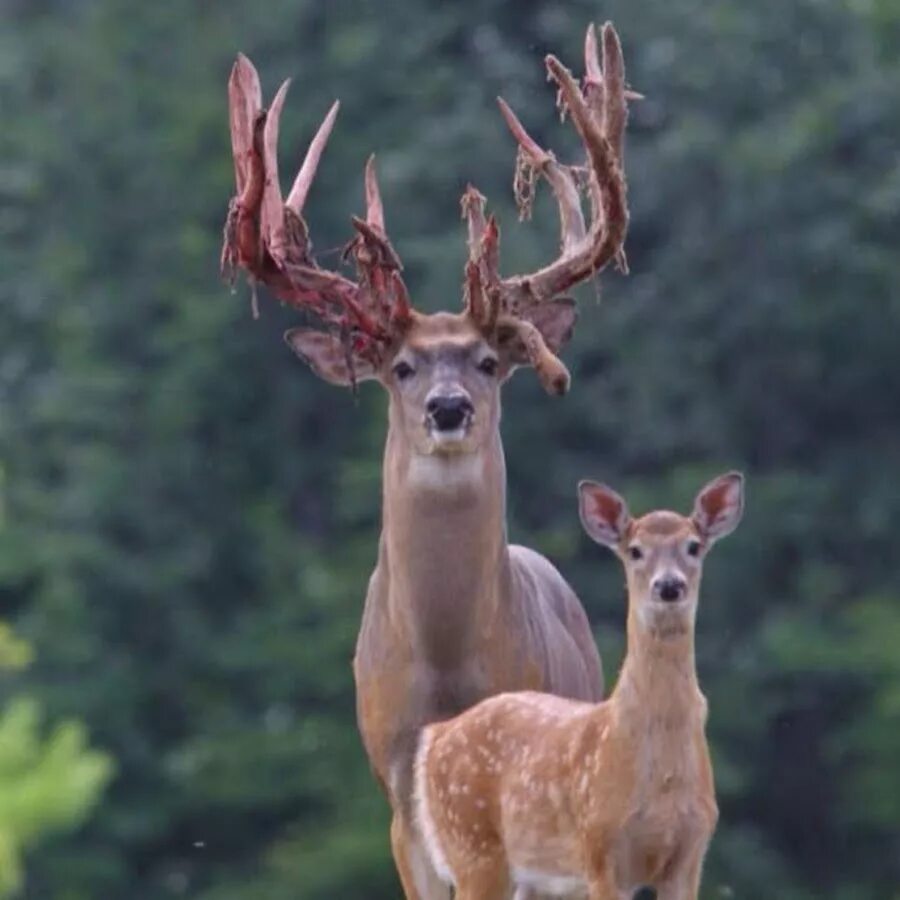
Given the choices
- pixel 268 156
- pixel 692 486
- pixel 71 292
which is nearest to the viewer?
pixel 268 156

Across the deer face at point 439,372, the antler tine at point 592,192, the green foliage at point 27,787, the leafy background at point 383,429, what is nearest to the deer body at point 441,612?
the deer face at point 439,372

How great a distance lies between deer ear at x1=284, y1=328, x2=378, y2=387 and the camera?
10922 millimetres

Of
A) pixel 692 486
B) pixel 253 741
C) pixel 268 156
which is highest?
pixel 268 156

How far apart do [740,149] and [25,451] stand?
4569 millimetres

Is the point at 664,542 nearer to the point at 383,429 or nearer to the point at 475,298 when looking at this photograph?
the point at 475,298

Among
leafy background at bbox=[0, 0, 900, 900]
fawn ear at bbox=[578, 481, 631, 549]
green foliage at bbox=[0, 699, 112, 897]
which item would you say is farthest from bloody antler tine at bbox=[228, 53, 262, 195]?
leafy background at bbox=[0, 0, 900, 900]

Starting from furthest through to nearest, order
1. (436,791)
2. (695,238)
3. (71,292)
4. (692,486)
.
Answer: (71,292)
(695,238)
(692,486)
(436,791)

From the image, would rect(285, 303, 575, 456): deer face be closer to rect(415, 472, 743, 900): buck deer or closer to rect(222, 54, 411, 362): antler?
rect(222, 54, 411, 362): antler

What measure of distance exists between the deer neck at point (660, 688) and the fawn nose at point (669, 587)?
0.34ft

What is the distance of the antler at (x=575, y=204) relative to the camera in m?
10.6

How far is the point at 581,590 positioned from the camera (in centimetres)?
2238

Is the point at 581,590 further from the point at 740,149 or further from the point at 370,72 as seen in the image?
the point at 370,72

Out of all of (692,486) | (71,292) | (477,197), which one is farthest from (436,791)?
(71,292)

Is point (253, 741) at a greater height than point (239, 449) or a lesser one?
lesser
